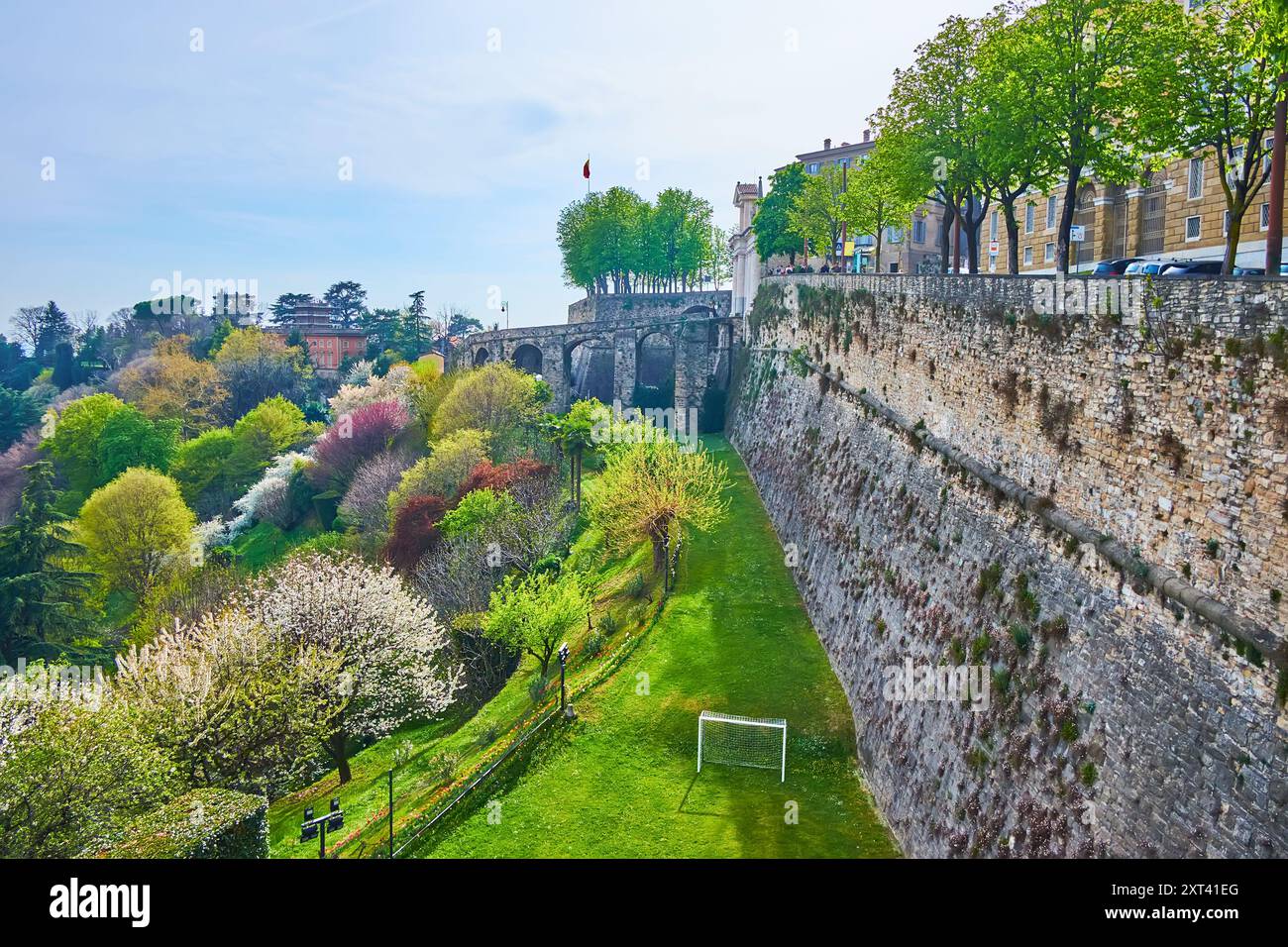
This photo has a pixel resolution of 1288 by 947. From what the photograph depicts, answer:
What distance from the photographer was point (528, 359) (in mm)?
67875

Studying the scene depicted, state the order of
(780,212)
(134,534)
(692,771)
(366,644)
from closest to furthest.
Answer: (692,771)
(366,644)
(134,534)
(780,212)

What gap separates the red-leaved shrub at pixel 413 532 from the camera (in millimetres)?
39562

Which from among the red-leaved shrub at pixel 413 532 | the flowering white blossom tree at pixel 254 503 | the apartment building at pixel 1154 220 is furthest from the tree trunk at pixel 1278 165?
the flowering white blossom tree at pixel 254 503

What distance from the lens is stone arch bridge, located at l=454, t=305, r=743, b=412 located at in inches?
2047

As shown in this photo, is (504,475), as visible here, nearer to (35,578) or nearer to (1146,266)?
(35,578)

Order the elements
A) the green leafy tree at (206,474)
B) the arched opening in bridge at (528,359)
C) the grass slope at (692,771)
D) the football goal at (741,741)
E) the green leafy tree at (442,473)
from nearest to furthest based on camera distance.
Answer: the grass slope at (692,771), the football goal at (741,741), the green leafy tree at (442,473), the green leafy tree at (206,474), the arched opening in bridge at (528,359)

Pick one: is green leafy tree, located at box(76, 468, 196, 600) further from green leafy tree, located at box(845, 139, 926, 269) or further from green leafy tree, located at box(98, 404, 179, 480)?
green leafy tree, located at box(845, 139, 926, 269)

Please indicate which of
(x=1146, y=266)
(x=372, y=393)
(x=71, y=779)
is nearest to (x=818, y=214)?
(x=1146, y=266)

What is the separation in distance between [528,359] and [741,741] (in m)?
51.3

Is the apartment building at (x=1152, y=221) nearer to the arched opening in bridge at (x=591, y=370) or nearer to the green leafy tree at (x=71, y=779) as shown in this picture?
the green leafy tree at (x=71, y=779)

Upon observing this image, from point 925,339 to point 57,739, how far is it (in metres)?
19.3

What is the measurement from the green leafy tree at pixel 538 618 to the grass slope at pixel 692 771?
2.53 metres

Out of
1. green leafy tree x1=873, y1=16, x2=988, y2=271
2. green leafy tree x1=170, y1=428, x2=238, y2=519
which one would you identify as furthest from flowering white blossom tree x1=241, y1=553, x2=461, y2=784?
green leafy tree x1=170, y1=428, x2=238, y2=519
